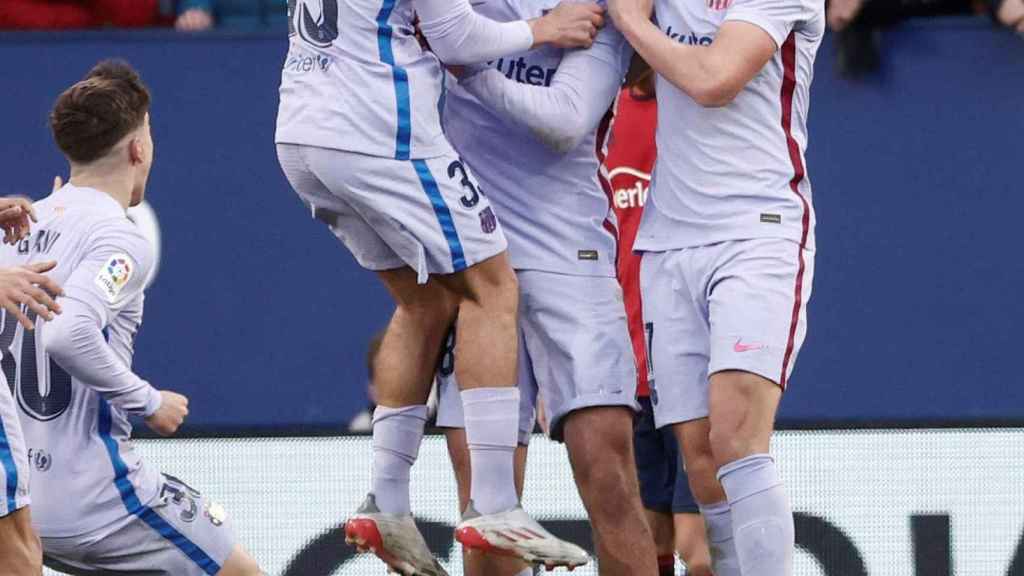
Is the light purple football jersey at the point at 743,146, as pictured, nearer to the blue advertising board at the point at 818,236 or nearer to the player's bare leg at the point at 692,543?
the player's bare leg at the point at 692,543

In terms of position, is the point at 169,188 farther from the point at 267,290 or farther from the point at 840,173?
the point at 840,173

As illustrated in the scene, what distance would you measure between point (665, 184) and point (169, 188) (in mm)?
3845

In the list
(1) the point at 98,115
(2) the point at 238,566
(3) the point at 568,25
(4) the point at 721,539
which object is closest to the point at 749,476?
(4) the point at 721,539

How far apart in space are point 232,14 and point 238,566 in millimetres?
3991

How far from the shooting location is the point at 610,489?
530 centimetres

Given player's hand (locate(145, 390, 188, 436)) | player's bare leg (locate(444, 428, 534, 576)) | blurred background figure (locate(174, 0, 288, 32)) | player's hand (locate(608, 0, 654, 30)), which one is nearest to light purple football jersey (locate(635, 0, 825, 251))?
player's hand (locate(608, 0, 654, 30))

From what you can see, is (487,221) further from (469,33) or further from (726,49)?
(726,49)

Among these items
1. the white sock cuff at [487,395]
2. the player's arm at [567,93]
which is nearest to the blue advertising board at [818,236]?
Result: the player's arm at [567,93]

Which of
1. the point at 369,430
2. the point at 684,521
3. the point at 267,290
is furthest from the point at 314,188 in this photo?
the point at 267,290

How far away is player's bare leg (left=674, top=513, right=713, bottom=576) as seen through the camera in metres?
6.74

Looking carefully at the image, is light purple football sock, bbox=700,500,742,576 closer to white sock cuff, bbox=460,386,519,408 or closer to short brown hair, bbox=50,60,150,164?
white sock cuff, bbox=460,386,519,408

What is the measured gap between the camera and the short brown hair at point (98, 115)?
5578 mm

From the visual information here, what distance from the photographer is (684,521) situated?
680 centimetres

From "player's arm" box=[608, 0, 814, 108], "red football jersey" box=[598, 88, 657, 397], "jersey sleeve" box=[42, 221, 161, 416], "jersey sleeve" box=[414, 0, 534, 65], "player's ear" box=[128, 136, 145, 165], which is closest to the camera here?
"jersey sleeve" box=[414, 0, 534, 65]
